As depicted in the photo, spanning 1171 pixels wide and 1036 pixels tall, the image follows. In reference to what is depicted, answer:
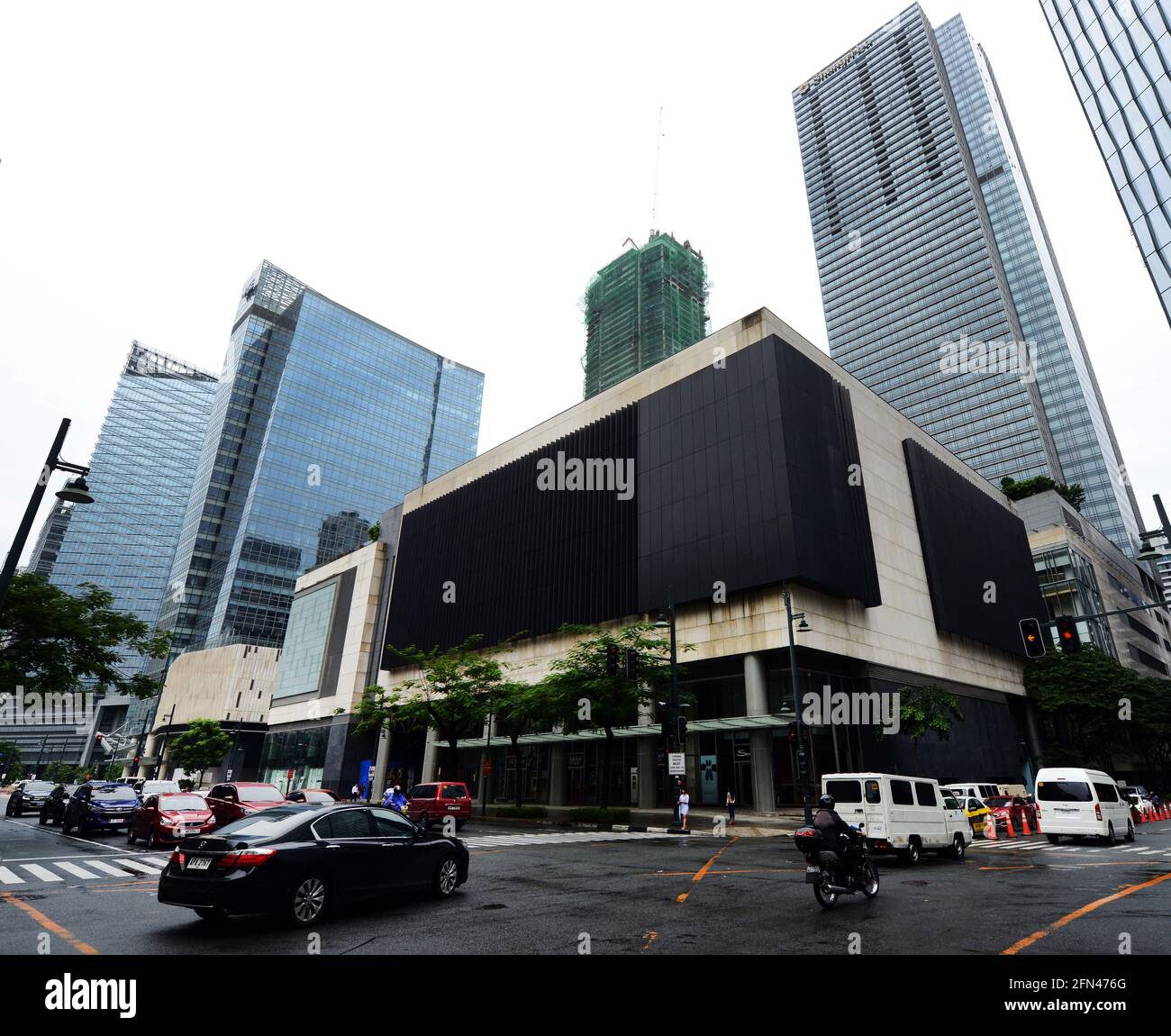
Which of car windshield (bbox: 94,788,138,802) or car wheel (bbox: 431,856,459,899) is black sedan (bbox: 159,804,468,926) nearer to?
car wheel (bbox: 431,856,459,899)

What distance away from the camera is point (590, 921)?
884cm

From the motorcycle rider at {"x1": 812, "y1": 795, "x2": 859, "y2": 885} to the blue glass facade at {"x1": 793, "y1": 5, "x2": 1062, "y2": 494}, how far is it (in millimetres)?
131002

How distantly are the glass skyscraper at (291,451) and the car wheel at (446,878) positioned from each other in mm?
119360

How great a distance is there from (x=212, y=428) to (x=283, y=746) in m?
90.9

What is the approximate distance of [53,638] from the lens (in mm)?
23375

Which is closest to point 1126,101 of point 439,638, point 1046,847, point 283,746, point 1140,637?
point 1046,847

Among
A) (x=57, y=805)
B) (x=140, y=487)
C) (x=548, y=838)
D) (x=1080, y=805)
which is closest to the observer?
(x=1080, y=805)

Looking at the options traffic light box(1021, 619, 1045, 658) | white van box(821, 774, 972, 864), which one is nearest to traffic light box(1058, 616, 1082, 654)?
traffic light box(1021, 619, 1045, 658)

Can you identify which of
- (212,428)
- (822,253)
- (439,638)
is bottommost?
(439,638)

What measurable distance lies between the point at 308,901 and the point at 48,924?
319cm

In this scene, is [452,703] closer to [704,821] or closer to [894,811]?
[704,821]

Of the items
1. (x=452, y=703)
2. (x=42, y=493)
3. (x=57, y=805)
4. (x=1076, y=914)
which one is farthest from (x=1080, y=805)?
(x=57, y=805)
